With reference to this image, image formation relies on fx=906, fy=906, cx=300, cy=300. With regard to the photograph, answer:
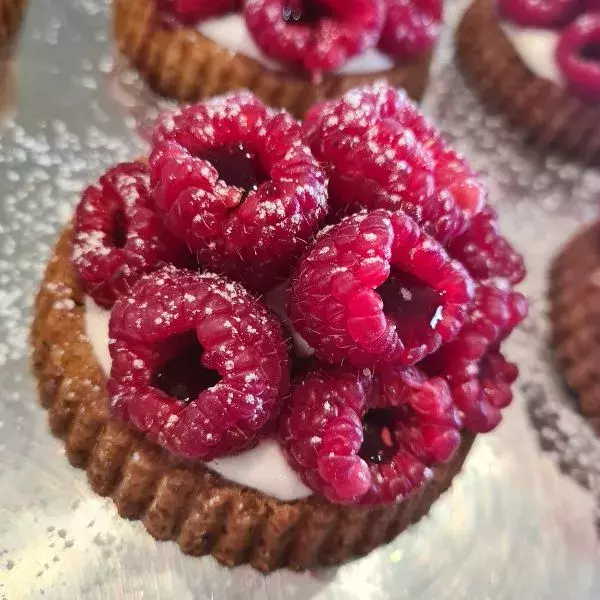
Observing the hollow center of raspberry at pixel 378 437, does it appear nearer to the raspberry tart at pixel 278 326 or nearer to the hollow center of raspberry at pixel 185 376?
the raspberry tart at pixel 278 326

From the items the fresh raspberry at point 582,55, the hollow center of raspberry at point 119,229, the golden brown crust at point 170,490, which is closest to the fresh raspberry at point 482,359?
the golden brown crust at point 170,490

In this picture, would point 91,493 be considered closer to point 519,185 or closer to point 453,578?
point 453,578

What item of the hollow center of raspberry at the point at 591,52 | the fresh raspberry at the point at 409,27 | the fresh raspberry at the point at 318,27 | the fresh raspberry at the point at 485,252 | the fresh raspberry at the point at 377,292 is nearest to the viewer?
the fresh raspberry at the point at 377,292

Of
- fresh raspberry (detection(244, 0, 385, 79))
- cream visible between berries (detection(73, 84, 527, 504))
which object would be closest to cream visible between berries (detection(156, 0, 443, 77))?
fresh raspberry (detection(244, 0, 385, 79))

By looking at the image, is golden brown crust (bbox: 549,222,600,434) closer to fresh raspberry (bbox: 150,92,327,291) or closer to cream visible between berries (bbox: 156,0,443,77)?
cream visible between berries (bbox: 156,0,443,77)

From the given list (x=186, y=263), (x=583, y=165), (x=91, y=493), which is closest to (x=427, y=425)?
(x=186, y=263)
